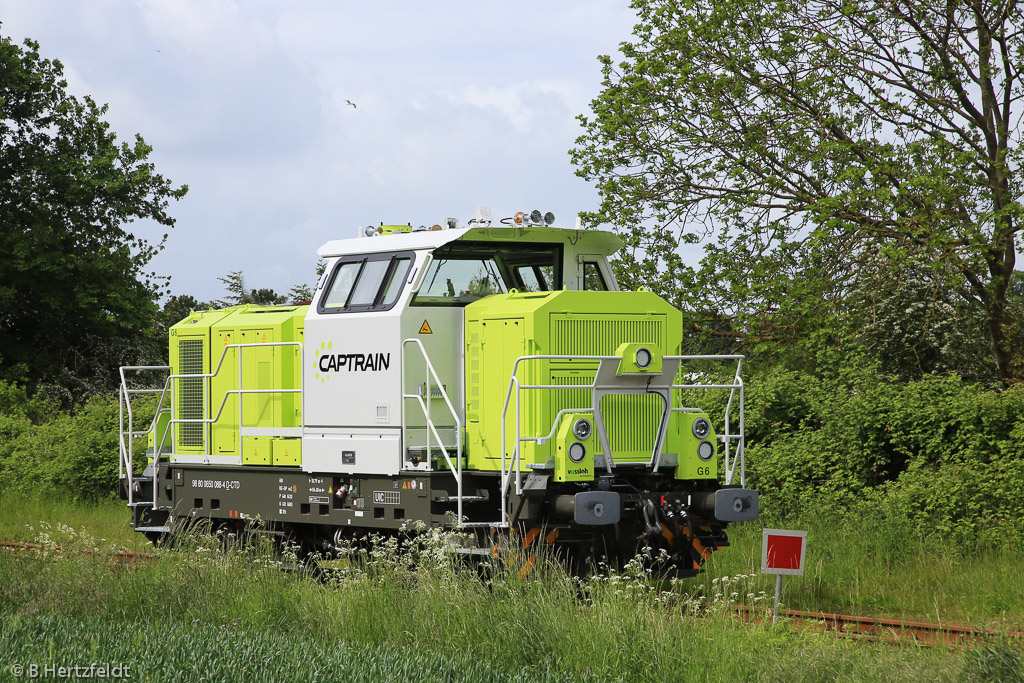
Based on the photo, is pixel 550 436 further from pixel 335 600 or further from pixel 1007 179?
pixel 1007 179

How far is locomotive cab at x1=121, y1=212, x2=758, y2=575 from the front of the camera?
10.0 m

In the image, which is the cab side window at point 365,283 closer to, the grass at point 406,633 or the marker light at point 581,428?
the marker light at point 581,428

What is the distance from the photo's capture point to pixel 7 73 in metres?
28.2

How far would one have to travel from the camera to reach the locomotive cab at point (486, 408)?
10000 millimetres

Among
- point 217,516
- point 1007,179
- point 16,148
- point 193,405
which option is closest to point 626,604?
point 217,516

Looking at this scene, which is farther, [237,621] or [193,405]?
[193,405]

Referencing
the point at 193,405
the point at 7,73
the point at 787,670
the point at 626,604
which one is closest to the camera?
the point at 787,670

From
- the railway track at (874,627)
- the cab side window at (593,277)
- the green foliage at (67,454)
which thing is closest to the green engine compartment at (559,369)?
the cab side window at (593,277)

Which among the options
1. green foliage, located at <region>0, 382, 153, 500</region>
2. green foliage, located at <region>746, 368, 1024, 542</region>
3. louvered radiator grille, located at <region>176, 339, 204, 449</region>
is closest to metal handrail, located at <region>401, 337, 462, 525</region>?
louvered radiator grille, located at <region>176, 339, 204, 449</region>

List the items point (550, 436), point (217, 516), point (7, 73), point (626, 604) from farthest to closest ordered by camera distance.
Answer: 1. point (7, 73)
2. point (217, 516)
3. point (550, 436)
4. point (626, 604)

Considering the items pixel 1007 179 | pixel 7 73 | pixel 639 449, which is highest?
pixel 7 73

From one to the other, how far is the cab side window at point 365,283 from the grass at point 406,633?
264cm

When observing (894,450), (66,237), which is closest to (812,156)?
(894,450)

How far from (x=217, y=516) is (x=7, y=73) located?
20008 millimetres
